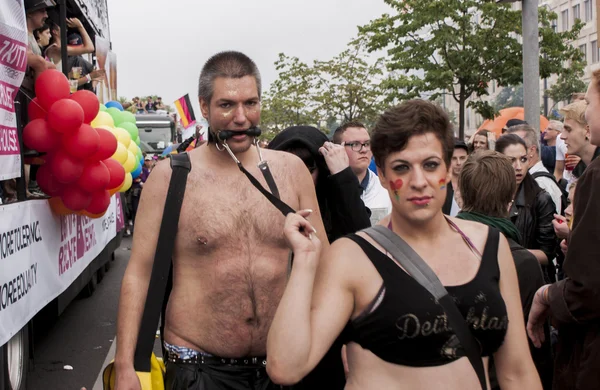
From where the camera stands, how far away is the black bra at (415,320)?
2.50 metres

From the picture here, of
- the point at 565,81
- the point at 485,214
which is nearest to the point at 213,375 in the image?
the point at 485,214

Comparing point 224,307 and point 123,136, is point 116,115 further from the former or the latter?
point 224,307

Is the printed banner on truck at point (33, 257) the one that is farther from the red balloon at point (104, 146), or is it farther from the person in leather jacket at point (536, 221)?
the person in leather jacket at point (536, 221)

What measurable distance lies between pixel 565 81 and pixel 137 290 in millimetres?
55797

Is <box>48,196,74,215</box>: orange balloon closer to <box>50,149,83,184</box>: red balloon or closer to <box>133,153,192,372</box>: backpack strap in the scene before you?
<box>50,149,83,184</box>: red balloon

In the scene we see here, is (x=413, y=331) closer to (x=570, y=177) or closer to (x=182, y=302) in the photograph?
(x=182, y=302)

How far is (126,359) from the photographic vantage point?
3330mm

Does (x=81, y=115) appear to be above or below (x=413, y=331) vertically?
above

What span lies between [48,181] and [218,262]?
407cm

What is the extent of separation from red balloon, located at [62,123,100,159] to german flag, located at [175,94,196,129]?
21.8 metres

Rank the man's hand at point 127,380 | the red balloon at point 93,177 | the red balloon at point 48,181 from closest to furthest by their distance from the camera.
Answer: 1. the man's hand at point 127,380
2. the red balloon at point 48,181
3. the red balloon at point 93,177

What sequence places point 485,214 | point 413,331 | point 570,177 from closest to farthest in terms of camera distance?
point 413,331 → point 485,214 → point 570,177

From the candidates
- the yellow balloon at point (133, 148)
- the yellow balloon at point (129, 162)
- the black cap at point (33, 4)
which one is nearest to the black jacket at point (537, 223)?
the black cap at point (33, 4)

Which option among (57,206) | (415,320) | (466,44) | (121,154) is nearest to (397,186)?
(415,320)
